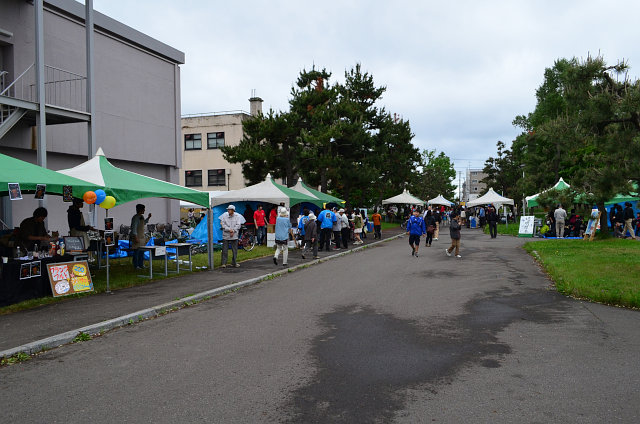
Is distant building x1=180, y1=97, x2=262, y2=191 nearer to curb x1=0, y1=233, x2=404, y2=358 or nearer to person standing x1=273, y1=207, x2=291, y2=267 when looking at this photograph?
person standing x1=273, y1=207, x2=291, y2=267

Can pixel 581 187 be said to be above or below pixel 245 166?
below

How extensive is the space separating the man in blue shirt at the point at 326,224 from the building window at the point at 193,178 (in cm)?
2846

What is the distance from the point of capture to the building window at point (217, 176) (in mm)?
45781

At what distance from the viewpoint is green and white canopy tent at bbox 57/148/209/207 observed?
1129 cm

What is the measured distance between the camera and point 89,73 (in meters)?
16.6

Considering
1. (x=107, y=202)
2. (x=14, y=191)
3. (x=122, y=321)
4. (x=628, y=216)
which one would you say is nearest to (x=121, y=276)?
(x=107, y=202)

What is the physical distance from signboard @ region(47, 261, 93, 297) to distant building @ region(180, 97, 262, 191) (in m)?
34.8

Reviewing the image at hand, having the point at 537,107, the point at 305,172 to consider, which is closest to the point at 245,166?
the point at 305,172

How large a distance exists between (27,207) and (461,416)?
18171 millimetres

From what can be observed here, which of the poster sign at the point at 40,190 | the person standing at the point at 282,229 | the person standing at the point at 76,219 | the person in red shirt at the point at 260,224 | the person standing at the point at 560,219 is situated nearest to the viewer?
the poster sign at the point at 40,190

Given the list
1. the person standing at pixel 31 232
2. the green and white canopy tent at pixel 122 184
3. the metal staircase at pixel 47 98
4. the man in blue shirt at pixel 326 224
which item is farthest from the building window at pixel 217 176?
the person standing at pixel 31 232

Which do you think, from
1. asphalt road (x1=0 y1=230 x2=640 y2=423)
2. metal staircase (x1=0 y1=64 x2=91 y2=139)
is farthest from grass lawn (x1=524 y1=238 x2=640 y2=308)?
metal staircase (x1=0 y1=64 x2=91 y2=139)

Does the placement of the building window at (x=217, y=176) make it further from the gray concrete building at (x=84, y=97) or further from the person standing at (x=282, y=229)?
the person standing at (x=282, y=229)

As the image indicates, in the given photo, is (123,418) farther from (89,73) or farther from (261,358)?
(89,73)
